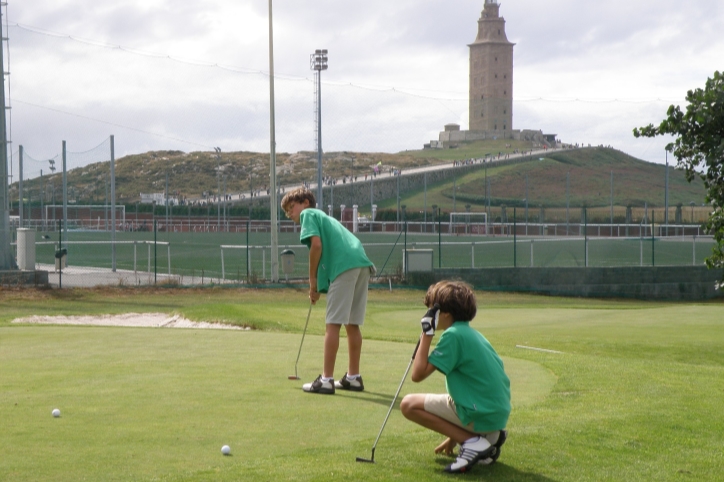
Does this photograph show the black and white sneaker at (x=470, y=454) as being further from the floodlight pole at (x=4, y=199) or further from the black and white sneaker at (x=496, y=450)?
the floodlight pole at (x=4, y=199)

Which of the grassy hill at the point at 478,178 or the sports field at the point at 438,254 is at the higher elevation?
the grassy hill at the point at 478,178

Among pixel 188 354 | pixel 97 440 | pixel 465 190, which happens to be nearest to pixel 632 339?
pixel 188 354

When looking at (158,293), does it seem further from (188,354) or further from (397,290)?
(188,354)

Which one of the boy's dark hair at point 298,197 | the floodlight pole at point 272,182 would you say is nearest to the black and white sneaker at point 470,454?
the boy's dark hair at point 298,197

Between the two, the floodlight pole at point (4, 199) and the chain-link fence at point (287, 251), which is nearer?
the floodlight pole at point (4, 199)

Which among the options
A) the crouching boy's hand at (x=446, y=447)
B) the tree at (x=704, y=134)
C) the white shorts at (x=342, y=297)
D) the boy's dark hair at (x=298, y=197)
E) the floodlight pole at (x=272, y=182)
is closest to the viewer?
the crouching boy's hand at (x=446, y=447)

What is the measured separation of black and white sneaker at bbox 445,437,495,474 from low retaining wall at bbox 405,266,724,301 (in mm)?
24955

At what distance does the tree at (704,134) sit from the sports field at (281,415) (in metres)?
3.25

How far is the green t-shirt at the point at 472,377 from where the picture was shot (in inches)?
217

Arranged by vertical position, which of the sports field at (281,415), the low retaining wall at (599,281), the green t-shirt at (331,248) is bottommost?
the low retaining wall at (599,281)

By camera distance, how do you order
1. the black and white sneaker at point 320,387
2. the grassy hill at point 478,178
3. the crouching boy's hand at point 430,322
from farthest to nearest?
1. the grassy hill at point 478,178
2. the black and white sneaker at point 320,387
3. the crouching boy's hand at point 430,322

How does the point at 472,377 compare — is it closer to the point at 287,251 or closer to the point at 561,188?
the point at 287,251

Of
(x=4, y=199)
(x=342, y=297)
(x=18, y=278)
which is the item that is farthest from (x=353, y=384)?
(x=4, y=199)

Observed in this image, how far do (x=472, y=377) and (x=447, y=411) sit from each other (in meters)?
0.28
